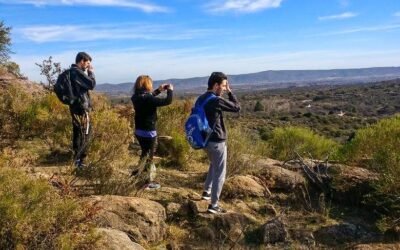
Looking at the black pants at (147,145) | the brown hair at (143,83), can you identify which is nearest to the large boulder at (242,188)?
the black pants at (147,145)

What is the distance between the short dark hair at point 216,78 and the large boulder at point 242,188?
1.62 m

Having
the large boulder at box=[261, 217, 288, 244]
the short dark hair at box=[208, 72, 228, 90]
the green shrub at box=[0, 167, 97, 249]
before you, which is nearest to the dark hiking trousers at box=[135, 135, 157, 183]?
the short dark hair at box=[208, 72, 228, 90]

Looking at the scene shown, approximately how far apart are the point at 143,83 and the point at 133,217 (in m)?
1.89

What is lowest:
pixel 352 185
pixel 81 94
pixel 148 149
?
pixel 352 185

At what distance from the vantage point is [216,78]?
6121 mm

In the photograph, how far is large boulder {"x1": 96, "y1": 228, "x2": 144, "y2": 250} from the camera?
14.3 ft

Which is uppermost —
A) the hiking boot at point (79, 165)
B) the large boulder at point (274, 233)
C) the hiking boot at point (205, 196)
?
the hiking boot at point (79, 165)

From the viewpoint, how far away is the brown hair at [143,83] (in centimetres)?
661

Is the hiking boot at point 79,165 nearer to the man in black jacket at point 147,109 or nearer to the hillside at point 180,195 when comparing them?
the hillside at point 180,195

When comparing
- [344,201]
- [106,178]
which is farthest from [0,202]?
[344,201]

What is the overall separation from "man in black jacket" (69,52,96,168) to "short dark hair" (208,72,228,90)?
1936mm

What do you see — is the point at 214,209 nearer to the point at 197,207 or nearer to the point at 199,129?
the point at 197,207

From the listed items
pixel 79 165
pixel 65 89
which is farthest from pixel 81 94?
pixel 79 165

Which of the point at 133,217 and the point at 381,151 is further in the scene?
the point at 381,151
